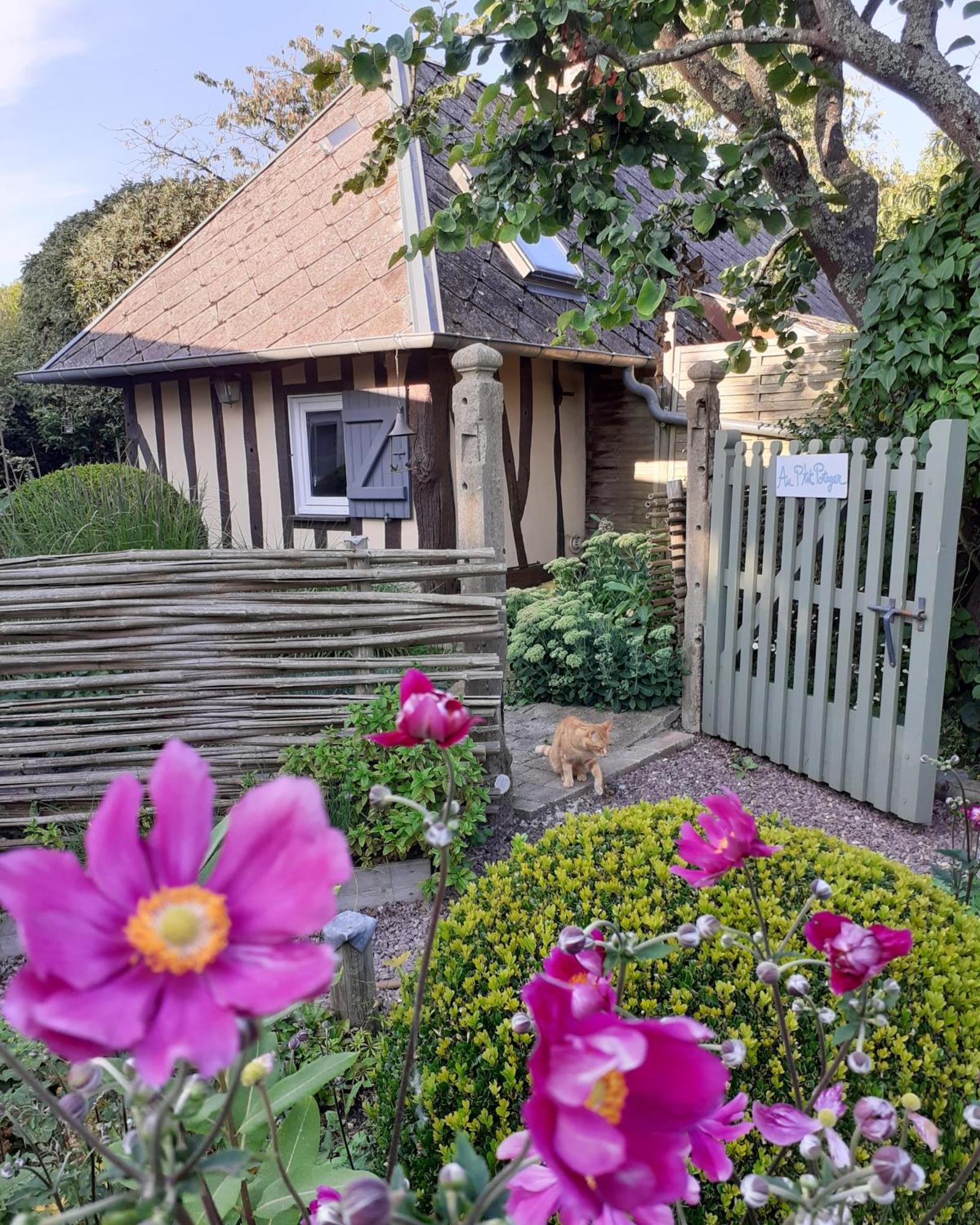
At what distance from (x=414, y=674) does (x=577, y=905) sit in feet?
4.02

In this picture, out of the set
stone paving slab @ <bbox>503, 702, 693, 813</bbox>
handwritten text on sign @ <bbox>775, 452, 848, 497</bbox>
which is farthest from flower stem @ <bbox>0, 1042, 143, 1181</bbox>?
handwritten text on sign @ <bbox>775, 452, 848, 497</bbox>

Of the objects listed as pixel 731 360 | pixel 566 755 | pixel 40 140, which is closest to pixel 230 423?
pixel 731 360

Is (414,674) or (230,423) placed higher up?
(230,423)

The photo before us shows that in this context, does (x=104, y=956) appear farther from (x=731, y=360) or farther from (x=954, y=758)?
(x=731, y=360)

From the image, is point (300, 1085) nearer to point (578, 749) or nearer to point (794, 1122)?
point (794, 1122)

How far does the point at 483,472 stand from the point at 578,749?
140 centimetres

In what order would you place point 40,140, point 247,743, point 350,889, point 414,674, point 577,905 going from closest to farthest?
1. point 414,674
2. point 577,905
3. point 350,889
4. point 247,743
5. point 40,140

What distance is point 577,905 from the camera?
1.78 metres

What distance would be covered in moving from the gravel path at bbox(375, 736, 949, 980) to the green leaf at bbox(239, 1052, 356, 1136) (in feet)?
5.86

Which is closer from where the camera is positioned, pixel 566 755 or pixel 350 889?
pixel 350 889

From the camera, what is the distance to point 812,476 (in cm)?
407

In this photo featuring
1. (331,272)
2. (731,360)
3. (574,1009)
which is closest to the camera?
(574,1009)

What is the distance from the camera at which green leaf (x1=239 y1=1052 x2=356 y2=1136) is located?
1059 millimetres

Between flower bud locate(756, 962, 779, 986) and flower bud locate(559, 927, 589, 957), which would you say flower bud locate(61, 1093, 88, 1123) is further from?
flower bud locate(756, 962, 779, 986)
